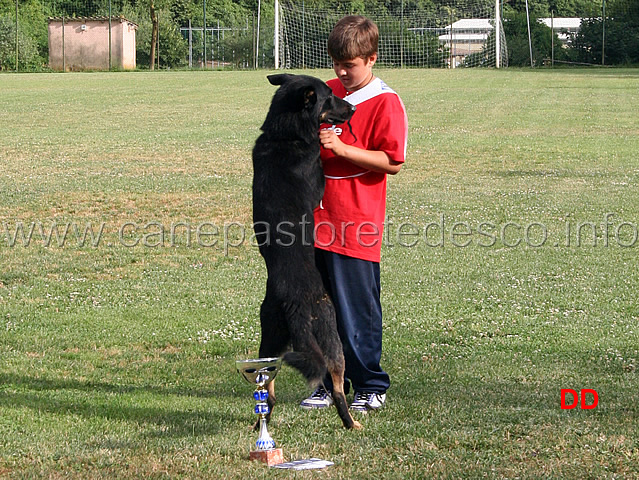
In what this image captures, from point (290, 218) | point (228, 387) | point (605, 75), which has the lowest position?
point (228, 387)

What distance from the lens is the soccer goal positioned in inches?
2090

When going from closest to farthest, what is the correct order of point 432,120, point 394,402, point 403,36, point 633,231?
point 394,402
point 633,231
point 432,120
point 403,36

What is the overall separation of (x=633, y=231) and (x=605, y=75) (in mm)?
40079

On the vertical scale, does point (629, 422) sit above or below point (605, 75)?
below

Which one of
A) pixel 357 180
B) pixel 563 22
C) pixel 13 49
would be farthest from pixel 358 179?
pixel 563 22

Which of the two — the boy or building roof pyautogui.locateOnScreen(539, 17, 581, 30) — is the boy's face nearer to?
the boy

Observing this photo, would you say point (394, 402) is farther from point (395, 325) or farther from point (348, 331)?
point (395, 325)

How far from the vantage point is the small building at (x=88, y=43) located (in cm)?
6278

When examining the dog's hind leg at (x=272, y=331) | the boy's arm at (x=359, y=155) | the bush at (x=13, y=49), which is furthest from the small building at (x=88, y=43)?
the dog's hind leg at (x=272, y=331)

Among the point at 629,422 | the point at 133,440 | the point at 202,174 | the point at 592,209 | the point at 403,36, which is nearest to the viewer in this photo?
the point at 133,440

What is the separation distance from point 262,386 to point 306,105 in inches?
53.9

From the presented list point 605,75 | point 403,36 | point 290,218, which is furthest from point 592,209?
point 403,36

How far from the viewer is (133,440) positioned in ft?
14.8

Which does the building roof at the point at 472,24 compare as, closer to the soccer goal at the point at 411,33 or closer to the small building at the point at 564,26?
the soccer goal at the point at 411,33
